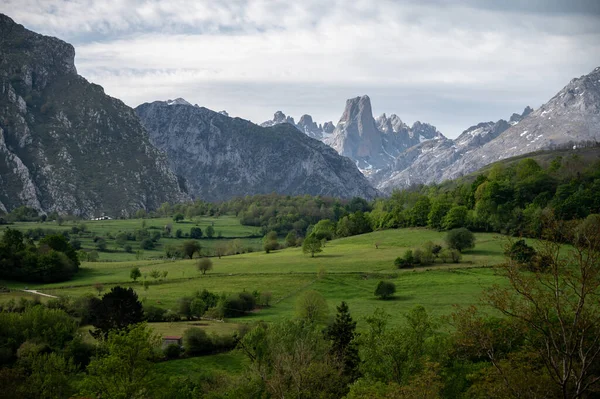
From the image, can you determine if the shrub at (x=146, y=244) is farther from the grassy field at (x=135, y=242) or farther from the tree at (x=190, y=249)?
the tree at (x=190, y=249)

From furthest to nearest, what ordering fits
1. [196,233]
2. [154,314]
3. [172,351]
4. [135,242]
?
[196,233] < [135,242] < [154,314] < [172,351]

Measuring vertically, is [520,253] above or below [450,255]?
above

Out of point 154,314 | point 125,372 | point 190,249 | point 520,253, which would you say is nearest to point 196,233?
point 190,249

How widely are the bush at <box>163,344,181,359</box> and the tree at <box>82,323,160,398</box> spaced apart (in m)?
16.1

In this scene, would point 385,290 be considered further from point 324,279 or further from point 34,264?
point 34,264

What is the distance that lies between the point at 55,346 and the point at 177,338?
1265 centimetres

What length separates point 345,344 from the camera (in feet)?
182

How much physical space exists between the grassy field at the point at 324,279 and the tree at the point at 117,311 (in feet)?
12.9

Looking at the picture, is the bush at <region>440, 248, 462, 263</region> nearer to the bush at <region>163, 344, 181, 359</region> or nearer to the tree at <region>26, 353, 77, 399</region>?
the bush at <region>163, 344, 181, 359</region>

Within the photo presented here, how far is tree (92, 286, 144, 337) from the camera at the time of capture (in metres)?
63.5

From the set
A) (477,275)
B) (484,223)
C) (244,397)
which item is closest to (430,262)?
(477,275)

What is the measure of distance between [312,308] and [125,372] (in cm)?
3202

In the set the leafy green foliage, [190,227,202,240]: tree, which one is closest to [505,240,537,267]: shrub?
the leafy green foliage

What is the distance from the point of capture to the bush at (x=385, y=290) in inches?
3098
